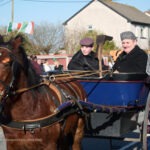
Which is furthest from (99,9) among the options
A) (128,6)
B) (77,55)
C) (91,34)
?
(77,55)

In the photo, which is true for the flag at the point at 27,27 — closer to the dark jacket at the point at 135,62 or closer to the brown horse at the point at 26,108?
the dark jacket at the point at 135,62

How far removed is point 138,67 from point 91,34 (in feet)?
99.0

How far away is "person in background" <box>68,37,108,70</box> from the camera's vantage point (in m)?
6.01

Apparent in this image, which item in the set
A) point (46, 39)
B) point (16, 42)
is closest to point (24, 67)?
point (16, 42)

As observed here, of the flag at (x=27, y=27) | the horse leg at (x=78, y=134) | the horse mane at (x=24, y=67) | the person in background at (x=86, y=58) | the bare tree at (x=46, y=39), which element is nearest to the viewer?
the horse mane at (x=24, y=67)

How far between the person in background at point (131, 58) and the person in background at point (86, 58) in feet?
1.54

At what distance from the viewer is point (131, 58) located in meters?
5.62

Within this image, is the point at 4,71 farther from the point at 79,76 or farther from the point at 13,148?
the point at 79,76

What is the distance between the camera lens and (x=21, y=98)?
165 inches

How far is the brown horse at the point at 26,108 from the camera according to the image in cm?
→ 403

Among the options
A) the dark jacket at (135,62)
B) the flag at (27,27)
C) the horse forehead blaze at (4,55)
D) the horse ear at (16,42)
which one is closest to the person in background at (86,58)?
the dark jacket at (135,62)

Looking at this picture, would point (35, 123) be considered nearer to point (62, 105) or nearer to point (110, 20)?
point (62, 105)

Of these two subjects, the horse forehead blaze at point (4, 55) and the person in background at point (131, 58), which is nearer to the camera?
the horse forehead blaze at point (4, 55)

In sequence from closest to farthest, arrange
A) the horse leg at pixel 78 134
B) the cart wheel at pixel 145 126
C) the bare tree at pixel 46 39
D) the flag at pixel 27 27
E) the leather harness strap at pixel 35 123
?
the leather harness strap at pixel 35 123
the horse leg at pixel 78 134
the cart wheel at pixel 145 126
the flag at pixel 27 27
the bare tree at pixel 46 39
